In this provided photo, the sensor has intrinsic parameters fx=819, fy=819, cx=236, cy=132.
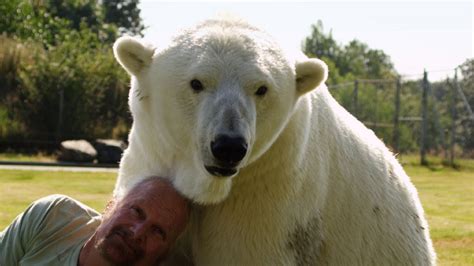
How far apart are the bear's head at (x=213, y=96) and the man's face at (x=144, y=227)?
10 centimetres

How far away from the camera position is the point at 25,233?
4.43 m

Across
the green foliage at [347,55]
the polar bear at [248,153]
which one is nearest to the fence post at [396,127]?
the polar bear at [248,153]

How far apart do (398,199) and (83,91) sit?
2111 cm

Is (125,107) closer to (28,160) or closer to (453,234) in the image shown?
(28,160)

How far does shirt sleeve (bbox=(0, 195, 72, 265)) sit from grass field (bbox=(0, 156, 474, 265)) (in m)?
4.55

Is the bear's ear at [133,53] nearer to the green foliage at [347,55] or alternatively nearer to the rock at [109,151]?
the rock at [109,151]

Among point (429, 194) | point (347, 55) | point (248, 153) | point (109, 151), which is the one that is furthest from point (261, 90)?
point (347, 55)

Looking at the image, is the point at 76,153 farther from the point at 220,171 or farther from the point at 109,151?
the point at 220,171

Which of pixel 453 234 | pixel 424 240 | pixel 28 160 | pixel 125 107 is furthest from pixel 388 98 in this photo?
pixel 424 240

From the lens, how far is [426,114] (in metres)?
22.2

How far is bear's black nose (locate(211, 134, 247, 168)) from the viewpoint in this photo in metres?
3.45

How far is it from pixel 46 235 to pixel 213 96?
1.36 meters

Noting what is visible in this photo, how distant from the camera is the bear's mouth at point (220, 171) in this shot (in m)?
3.62

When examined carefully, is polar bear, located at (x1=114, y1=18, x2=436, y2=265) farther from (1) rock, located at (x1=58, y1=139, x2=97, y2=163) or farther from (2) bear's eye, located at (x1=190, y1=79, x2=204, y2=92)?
(1) rock, located at (x1=58, y1=139, x2=97, y2=163)
